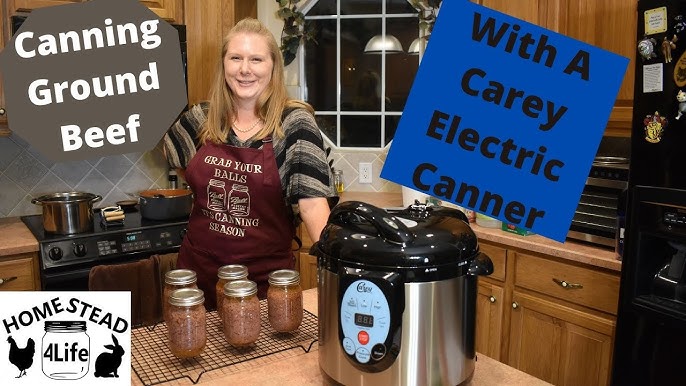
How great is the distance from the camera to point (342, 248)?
884mm

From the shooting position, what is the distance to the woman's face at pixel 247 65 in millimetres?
1614

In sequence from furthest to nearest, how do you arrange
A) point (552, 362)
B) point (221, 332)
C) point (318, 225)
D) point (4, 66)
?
1. point (552, 362)
2. point (318, 225)
3. point (221, 332)
4. point (4, 66)

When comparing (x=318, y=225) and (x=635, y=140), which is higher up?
(x=635, y=140)

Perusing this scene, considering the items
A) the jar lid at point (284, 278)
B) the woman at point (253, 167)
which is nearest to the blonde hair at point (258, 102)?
the woman at point (253, 167)

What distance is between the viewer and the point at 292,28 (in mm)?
3451

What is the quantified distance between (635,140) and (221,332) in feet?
4.94

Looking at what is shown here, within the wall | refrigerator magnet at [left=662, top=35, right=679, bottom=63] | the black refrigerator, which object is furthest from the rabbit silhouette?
the wall

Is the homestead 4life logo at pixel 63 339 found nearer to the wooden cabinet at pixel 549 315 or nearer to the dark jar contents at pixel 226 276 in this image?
the dark jar contents at pixel 226 276

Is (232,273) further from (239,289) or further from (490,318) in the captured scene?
(490,318)

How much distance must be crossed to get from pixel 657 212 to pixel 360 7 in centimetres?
206

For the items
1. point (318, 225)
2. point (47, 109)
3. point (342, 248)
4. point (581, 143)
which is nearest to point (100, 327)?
point (47, 109)

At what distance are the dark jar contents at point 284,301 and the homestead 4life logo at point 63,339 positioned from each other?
497mm

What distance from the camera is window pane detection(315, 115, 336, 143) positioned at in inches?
140

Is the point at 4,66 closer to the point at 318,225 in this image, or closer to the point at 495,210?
the point at 495,210
